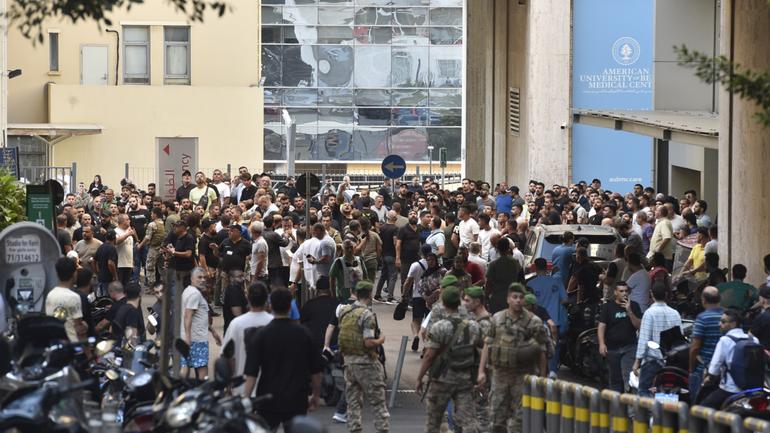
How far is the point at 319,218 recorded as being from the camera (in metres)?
27.7

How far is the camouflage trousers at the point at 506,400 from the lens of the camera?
14.4 meters

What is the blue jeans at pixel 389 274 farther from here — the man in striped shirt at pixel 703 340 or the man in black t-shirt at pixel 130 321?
the man in striped shirt at pixel 703 340

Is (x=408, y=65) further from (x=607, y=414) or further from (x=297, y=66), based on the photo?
(x=607, y=414)

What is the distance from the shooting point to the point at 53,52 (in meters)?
53.9

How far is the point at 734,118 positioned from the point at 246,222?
8569 millimetres

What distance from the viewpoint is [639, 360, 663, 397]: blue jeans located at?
15.8 meters

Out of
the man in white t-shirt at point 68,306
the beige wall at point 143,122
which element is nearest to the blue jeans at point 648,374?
the man in white t-shirt at point 68,306

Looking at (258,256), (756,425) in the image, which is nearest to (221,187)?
(258,256)

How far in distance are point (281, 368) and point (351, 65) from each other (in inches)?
2479

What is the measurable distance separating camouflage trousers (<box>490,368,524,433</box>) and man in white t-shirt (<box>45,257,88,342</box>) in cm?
386

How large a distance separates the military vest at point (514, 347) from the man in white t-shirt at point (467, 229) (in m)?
12.1

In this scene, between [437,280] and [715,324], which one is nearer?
[715,324]

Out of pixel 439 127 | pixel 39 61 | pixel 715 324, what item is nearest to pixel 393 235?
pixel 715 324

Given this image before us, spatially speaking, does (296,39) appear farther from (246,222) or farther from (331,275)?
(331,275)
